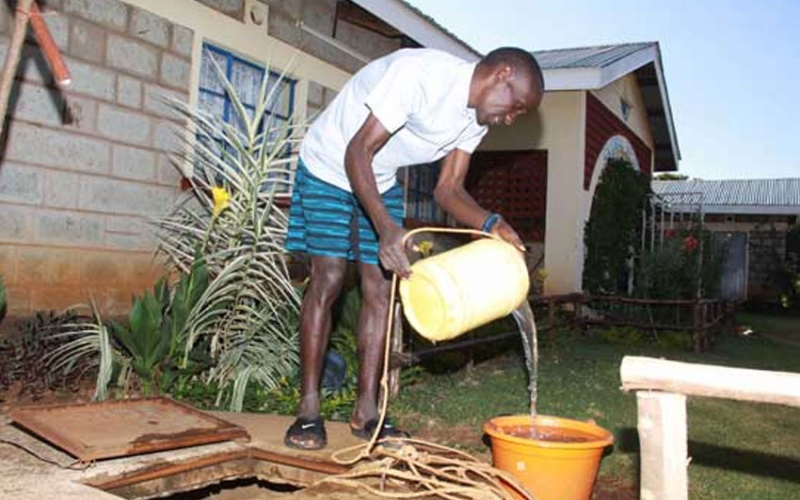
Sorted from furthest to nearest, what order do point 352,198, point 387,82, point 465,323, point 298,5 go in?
point 298,5, point 352,198, point 387,82, point 465,323

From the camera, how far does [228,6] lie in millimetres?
5430

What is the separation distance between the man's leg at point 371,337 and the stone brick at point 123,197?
92.0 inches

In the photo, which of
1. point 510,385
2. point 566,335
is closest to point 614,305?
point 566,335

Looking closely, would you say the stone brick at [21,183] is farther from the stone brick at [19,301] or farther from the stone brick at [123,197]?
the stone brick at [19,301]

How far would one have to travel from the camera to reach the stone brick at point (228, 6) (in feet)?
17.4

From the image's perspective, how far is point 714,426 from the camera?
15.8 ft

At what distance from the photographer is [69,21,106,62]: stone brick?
173 inches

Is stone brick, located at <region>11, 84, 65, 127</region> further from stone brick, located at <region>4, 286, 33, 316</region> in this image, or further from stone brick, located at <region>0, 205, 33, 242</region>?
stone brick, located at <region>4, 286, 33, 316</region>

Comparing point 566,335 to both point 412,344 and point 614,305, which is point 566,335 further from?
point 412,344

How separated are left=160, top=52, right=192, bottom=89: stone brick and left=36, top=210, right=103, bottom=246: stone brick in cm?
107

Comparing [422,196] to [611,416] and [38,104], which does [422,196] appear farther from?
[38,104]

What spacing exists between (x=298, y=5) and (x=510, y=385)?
3.51 m

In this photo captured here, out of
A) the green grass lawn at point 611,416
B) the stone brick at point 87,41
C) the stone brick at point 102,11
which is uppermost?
the stone brick at point 102,11

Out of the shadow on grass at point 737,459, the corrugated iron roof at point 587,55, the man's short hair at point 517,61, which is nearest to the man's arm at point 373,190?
the man's short hair at point 517,61
